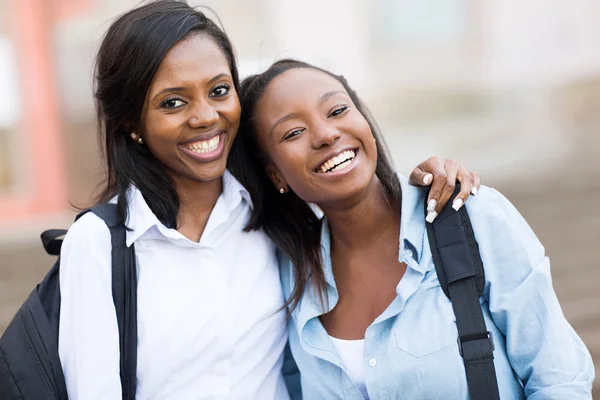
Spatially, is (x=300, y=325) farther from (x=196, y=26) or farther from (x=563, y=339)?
(x=196, y=26)

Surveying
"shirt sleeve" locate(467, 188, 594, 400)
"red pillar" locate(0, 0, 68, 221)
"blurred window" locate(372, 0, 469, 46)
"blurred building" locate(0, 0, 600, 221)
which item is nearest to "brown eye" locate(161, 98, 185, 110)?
"shirt sleeve" locate(467, 188, 594, 400)

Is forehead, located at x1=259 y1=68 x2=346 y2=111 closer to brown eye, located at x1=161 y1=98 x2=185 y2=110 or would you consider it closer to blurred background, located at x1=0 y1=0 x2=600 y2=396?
brown eye, located at x1=161 y1=98 x2=185 y2=110

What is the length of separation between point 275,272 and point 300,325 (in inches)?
10.6

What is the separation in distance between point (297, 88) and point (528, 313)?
41.5 inches

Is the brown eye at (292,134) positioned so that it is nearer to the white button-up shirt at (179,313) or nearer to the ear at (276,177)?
the ear at (276,177)

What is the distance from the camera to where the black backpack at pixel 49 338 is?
7.65 feet

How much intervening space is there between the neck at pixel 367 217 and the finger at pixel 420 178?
0.44ft

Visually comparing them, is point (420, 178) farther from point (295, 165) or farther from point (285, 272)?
point (285, 272)

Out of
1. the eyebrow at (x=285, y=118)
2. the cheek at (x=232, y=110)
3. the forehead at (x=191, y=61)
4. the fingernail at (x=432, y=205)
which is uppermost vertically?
the forehead at (x=191, y=61)

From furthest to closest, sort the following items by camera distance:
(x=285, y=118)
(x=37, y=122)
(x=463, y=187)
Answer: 1. (x=37, y=122)
2. (x=285, y=118)
3. (x=463, y=187)

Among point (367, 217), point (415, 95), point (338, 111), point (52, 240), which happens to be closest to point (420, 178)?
point (367, 217)

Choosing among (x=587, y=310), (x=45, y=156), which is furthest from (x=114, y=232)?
(x=45, y=156)

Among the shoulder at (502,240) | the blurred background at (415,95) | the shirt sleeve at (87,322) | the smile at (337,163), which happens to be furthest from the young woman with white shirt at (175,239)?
the blurred background at (415,95)

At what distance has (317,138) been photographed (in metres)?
2.57
